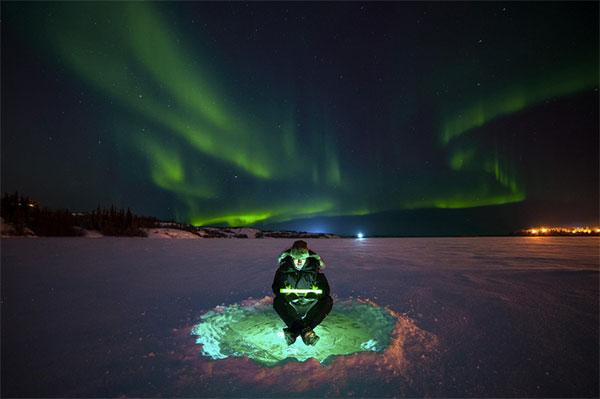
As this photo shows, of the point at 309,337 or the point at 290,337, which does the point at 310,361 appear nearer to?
the point at 309,337

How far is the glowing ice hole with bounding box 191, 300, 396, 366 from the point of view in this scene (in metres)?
3.97

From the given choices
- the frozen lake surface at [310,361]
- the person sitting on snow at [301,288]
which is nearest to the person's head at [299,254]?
the person sitting on snow at [301,288]

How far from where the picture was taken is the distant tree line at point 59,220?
8269 centimetres

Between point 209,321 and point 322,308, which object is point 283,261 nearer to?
point 322,308

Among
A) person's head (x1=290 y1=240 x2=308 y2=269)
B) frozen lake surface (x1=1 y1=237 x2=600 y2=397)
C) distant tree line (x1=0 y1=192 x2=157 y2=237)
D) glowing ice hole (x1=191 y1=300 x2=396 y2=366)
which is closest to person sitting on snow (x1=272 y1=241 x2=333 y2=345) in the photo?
person's head (x1=290 y1=240 x2=308 y2=269)

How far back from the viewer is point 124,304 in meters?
6.43

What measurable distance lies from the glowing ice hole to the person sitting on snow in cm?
43

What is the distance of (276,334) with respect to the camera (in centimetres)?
464

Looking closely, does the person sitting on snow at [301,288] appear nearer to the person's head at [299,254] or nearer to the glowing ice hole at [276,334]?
the person's head at [299,254]

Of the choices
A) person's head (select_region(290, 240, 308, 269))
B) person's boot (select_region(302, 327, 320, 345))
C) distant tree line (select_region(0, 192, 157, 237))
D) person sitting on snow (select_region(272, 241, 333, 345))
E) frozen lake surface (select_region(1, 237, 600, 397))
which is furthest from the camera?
distant tree line (select_region(0, 192, 157, 237))

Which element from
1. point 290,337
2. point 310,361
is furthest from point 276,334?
point 310,361

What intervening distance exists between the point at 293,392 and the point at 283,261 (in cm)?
212

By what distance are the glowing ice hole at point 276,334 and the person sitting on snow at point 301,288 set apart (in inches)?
17.0

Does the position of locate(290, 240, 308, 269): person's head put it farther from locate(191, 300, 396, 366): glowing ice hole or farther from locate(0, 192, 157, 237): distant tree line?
locate(0, 192, 157, 237): distant tree line
